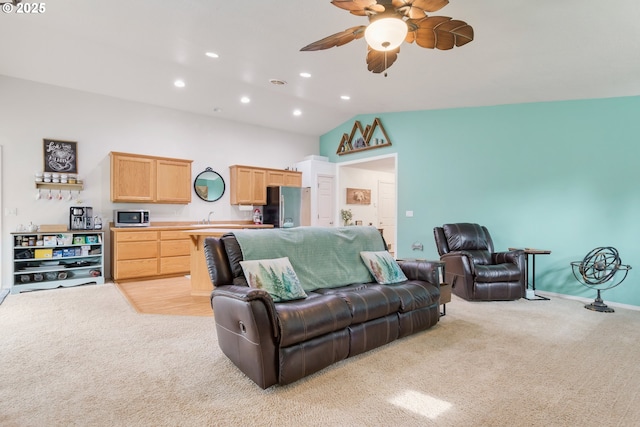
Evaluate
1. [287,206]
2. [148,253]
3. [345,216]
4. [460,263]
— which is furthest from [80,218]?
[460,263]

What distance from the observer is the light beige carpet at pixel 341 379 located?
181 cm

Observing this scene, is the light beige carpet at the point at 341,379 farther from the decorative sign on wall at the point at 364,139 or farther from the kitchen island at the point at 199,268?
the decorative sign on wall at the point at 364,139

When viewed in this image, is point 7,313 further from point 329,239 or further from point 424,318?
point 424,318

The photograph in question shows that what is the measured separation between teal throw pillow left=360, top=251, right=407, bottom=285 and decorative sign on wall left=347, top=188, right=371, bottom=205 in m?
4.55

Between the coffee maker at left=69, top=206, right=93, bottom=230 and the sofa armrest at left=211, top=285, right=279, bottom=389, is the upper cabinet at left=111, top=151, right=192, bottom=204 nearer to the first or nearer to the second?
the coffee maker at left=69, top=206, right=93, bottom=230

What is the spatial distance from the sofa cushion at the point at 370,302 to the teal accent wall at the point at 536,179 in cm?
321

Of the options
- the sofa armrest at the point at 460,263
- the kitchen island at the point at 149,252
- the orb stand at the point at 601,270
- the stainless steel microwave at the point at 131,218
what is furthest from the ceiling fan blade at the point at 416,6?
the stainless steel microwave at the point at 131,218

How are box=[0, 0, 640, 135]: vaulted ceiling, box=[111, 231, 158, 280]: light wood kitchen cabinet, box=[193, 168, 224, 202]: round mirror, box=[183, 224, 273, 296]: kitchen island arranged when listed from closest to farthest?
box=[0, 0, 640, 135]: vaulted ceiling < box=[183, 224, 273, 296]: kitchen island < box=[111, 231, 158, 280]: light wood kitchen cabinet < box=[193, 168, 224, 202]: round mirror

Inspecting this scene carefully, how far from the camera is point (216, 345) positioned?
109 inches

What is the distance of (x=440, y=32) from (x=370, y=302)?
2088 mm

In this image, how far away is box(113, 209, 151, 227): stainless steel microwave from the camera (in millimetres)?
5374

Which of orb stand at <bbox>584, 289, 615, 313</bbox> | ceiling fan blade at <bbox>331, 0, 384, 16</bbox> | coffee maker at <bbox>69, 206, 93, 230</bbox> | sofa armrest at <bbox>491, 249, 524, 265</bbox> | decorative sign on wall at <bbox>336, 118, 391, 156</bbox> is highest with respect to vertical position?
decorative sign on wall at <bbox>336, 118, 391, 156</bbox>

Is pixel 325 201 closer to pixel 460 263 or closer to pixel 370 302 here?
pixel 460 263

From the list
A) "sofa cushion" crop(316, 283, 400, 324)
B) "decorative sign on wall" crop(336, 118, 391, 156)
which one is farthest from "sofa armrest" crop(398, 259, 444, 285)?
"decorative sign on wall" crop(336, 118, 391, 156)
